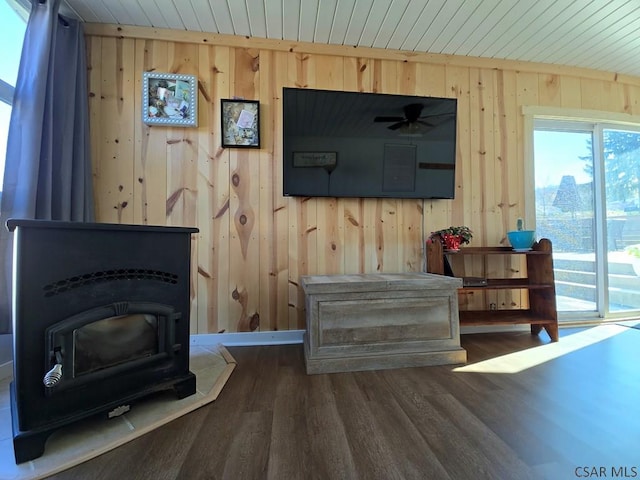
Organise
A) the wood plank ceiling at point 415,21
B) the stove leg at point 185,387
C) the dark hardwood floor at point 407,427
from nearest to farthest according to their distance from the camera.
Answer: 1. the dark hardwood floor at point 407,427
2. the stove leg at point 185,387
3. the wood plank ceiling at point 415,21

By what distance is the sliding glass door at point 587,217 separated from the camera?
2436 mm

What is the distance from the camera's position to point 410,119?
6.84ft

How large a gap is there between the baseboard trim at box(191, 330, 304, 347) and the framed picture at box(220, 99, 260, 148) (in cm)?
148

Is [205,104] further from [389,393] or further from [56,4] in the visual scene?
[389,393]

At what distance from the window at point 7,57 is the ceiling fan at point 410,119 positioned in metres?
2.33

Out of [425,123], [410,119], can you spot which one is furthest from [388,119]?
[425,123]

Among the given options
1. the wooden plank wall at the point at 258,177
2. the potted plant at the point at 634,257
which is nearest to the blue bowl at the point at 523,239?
the wooden plank wall at the point at 258,177

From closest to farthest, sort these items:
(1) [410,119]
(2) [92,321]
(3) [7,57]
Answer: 1. (2) [92,321]
2. (3) [7,57]
3. (1) [410,119]

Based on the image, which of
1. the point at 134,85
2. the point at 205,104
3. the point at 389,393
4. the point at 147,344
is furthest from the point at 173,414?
the point at 134,85

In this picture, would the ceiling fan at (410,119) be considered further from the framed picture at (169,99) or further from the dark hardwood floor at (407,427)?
the dark hardwood floor at (407,427)

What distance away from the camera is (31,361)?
871 millimetres

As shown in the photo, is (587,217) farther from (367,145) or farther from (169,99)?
(169,99)

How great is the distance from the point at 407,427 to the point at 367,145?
1828 millimetres

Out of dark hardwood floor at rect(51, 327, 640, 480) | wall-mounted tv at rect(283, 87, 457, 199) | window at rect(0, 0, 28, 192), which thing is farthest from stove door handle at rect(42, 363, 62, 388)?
wall-mounted tv at rect(283, 87, 457, 199)
